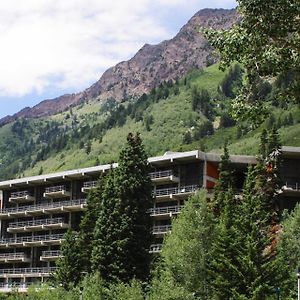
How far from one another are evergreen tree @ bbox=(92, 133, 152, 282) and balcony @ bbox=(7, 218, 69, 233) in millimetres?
33422

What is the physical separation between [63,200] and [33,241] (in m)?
7.99

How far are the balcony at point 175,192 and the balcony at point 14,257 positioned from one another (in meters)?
28.4

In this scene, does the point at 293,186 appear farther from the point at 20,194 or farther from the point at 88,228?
the point at 20,194

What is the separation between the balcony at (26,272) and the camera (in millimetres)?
98375

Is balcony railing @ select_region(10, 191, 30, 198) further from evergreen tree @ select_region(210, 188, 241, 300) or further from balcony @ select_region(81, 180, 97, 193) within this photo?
evergreen tree @ select_region(210, 188, 241, 300)

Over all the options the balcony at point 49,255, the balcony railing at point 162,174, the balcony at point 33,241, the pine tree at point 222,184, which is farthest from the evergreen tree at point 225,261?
the balcony at point 49,255

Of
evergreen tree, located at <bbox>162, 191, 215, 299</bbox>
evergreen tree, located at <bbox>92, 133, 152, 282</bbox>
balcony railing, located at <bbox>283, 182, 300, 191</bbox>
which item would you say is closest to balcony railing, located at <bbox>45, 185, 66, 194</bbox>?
evergreen tree, located at <bbox>92, 133, 152, 282</bbox>

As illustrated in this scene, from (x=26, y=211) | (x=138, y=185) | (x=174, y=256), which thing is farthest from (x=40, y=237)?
(x=174, y=256)

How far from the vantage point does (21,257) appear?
346 feet

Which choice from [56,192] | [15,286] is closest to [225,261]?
[15,286]

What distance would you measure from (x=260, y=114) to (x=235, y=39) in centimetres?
298

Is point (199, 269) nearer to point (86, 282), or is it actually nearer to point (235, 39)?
point (86, 282)

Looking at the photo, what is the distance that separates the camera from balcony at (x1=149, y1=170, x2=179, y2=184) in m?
87.9

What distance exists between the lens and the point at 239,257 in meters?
54.5
